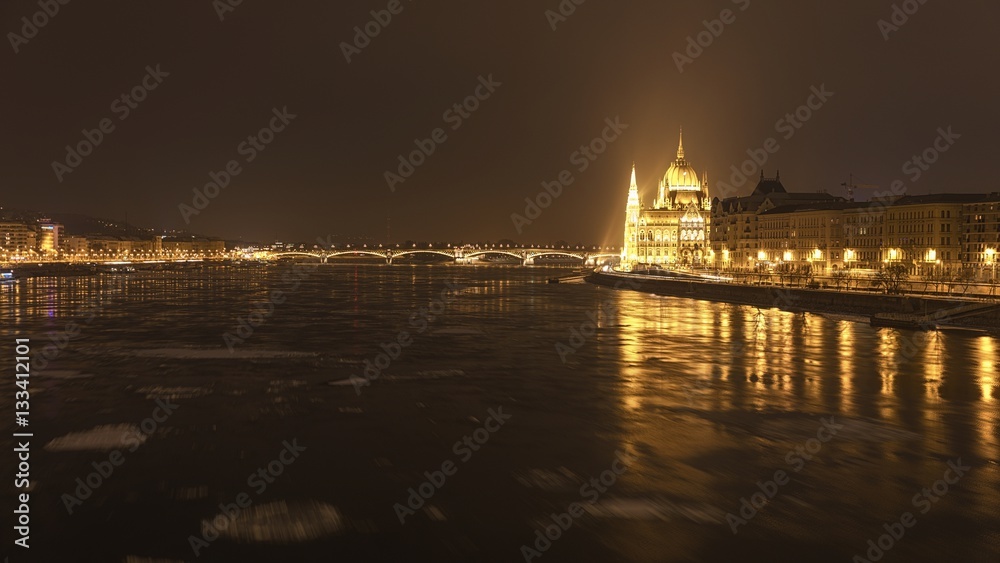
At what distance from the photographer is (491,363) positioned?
1232 inches

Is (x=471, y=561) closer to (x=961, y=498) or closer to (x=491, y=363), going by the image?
(x=961, y=498)

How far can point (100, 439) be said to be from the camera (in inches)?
717

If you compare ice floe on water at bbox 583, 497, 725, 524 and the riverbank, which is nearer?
ice floe on water at bbox 583, 497, 725, 524

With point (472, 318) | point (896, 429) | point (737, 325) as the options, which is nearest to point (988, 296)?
point (737, 325)

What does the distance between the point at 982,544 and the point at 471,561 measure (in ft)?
24.9
